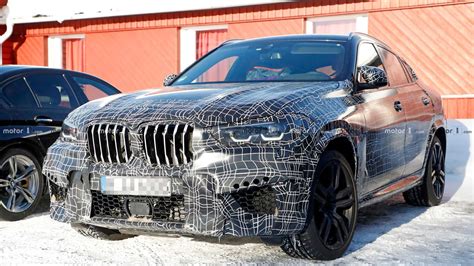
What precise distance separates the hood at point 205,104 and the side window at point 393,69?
5.17 feet

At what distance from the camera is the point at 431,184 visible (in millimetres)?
7426

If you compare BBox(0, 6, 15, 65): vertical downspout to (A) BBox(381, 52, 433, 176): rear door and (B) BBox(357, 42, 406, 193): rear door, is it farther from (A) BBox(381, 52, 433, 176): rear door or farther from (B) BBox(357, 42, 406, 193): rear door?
(B) BBox(357, 42, 406, 193): rear door

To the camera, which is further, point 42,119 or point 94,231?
point 42,119

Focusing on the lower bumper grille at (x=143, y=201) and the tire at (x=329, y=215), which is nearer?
the lower bumper grille at (x=143, y=201)

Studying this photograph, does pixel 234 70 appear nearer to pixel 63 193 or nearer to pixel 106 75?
pixel 63 193

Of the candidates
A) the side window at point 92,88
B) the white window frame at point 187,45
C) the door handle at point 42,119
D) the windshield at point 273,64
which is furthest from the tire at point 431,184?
the white window frame at point 187,45

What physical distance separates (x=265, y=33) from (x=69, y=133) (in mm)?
10326

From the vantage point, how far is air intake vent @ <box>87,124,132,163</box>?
4.54 m

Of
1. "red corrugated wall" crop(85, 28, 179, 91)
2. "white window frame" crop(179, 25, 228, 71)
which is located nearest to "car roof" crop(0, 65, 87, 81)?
"white window frame" crop(179, 25, 228, 71)

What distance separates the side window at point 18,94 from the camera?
6852 millimetres

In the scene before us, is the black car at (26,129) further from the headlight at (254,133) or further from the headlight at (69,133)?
the headlight at (254,133)

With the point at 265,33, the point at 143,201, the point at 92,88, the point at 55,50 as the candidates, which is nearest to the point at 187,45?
the point at 265,33

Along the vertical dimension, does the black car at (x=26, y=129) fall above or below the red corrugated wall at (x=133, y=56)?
below

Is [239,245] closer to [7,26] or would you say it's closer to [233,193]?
[233,193]
